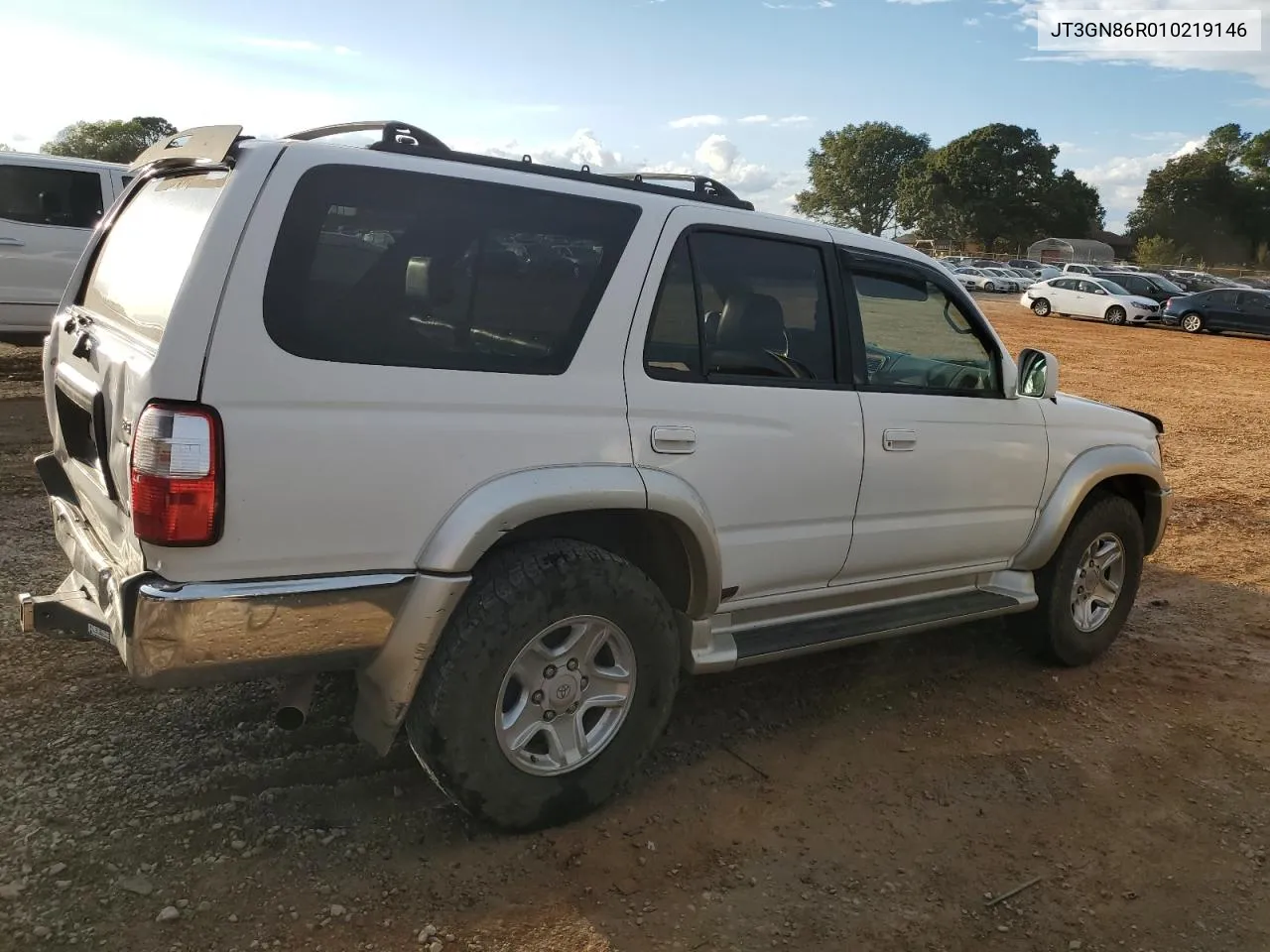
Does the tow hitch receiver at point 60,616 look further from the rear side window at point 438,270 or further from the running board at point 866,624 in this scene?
the running board at point 866,624

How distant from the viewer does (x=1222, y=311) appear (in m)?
28.1

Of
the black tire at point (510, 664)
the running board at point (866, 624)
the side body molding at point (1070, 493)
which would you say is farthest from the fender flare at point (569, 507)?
the side body molding at point (1070, 493)

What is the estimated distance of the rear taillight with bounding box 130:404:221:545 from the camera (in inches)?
93.6

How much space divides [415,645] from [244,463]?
2.19 feet

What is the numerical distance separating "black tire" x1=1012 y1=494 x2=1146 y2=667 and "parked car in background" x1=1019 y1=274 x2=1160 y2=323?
2864 centimetres

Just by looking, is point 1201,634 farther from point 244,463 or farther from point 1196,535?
point 244,463

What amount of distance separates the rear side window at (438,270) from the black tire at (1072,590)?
2.76 m

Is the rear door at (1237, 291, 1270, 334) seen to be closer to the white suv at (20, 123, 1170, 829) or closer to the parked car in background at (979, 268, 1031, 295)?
the parked car in background at (979, 268, 1031, 295)

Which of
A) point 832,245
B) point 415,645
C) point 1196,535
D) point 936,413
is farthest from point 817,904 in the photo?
point 1196,535

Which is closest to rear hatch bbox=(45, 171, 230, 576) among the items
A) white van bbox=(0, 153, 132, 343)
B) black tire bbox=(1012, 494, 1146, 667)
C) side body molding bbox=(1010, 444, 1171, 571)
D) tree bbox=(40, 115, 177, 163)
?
side body molding bbox=(1010, 444, 1171, 571)

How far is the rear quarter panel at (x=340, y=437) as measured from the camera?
2441mm

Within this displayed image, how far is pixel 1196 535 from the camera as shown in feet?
24.1

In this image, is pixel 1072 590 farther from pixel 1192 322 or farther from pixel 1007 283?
pixel 1007 283

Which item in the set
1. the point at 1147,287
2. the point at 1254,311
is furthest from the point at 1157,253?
the point at 1254,311
